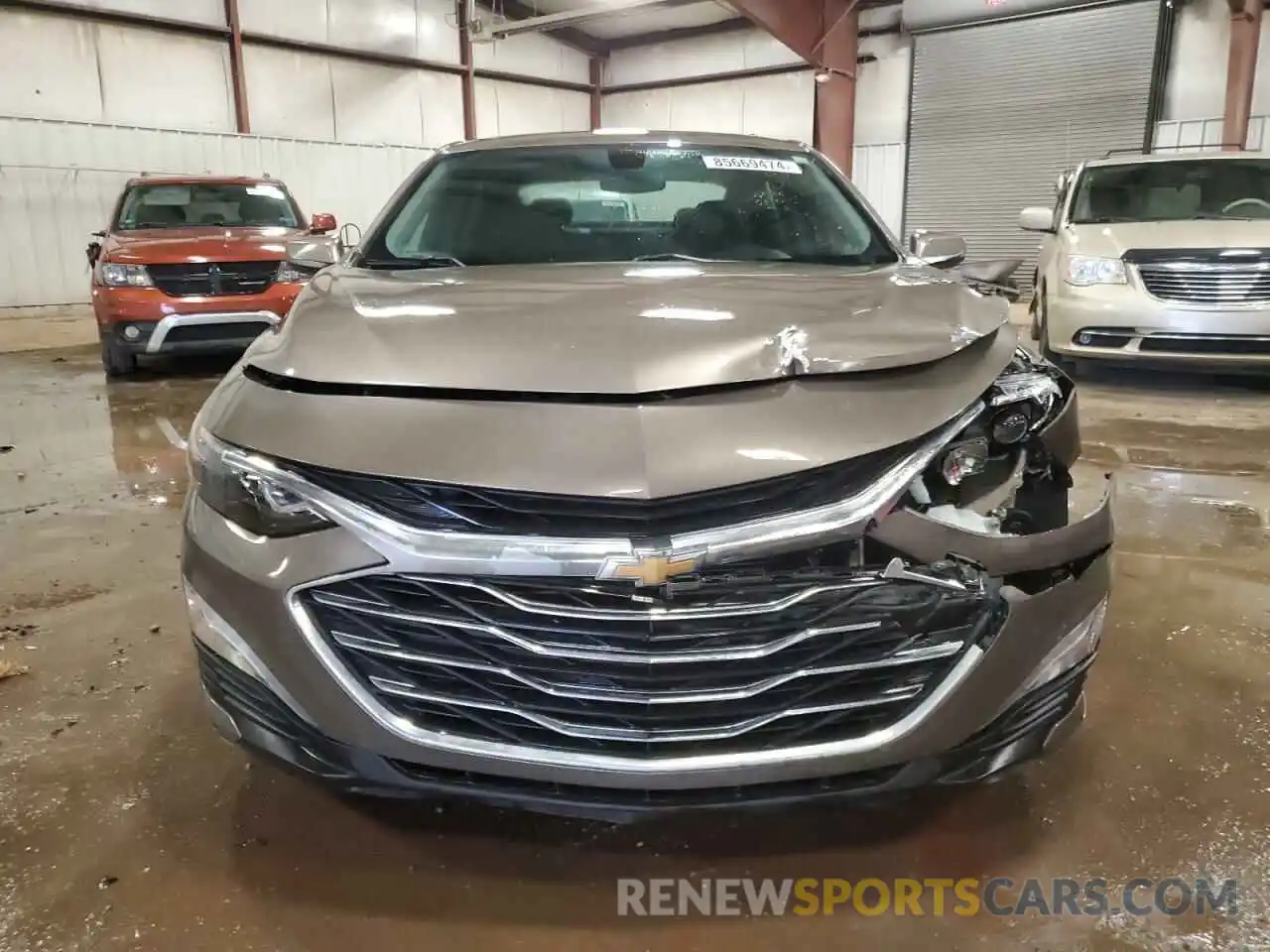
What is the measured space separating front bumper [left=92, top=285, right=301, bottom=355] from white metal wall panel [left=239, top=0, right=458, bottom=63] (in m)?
7.43

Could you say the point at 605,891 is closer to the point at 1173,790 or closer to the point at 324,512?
the point at 324,512

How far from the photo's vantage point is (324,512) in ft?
4.27

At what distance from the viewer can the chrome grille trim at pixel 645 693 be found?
129cm

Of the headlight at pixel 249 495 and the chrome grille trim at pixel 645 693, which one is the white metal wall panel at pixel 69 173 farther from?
the chrome grille trim at pixel 645 693

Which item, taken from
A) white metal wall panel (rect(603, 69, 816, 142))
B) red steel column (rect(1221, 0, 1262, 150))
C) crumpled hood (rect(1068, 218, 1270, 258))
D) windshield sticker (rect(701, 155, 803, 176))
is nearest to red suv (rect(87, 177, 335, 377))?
windshield sticker (rect(701, 155, 803, 176))

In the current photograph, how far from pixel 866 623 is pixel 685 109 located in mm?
15846

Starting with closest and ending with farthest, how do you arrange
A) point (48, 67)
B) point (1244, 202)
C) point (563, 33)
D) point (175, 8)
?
point (1244, 202) → point (48, 67) → point (175, 8) → point (563, 33)

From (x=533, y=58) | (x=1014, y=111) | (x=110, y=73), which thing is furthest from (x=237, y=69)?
(x=1014, y=111)

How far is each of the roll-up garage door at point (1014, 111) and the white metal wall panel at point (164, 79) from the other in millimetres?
9035

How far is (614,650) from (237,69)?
1274 centimetres

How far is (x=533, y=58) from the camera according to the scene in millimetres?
15383

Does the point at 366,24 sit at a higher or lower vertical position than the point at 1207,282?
higher

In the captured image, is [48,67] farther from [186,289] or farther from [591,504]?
[591,504]

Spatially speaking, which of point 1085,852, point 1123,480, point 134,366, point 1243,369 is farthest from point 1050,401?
point 134,366
